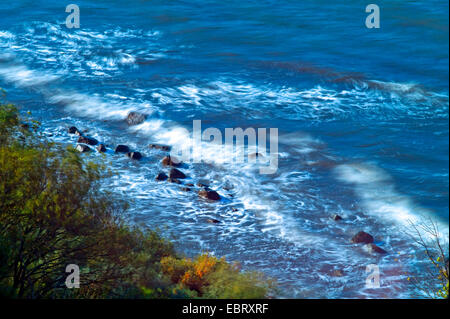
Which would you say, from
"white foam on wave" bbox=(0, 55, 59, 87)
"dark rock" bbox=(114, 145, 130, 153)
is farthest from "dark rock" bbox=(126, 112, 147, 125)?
"white foam on wave" bbox=(0, 55, 59, 87)

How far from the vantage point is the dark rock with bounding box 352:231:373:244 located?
1462cm

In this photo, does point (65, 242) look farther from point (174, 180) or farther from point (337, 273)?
point (174, 180)

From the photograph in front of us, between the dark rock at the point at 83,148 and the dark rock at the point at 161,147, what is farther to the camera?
the dark rock at the point at 161,147

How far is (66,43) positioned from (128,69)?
578cm

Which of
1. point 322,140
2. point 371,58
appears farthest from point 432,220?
point 371,58

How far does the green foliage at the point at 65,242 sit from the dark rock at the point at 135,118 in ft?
40.2

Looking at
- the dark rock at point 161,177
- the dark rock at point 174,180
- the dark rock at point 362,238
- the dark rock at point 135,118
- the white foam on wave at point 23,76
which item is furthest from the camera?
the white foam on wave at point 23,76

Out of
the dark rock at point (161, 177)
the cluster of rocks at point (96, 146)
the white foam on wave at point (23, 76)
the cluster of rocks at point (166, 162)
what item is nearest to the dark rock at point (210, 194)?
the cluster of rocks at point (166, 162)

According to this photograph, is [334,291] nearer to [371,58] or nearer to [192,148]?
[192,148]

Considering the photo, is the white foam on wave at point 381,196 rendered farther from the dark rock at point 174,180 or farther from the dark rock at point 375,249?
the dark rock at point 174,180

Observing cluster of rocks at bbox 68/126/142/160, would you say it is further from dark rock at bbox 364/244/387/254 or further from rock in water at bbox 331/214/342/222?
dark rock at bbox 364/244/387/254

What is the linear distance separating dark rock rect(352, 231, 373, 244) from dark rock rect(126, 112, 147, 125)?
11.0 metres

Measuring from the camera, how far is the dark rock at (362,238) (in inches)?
575
